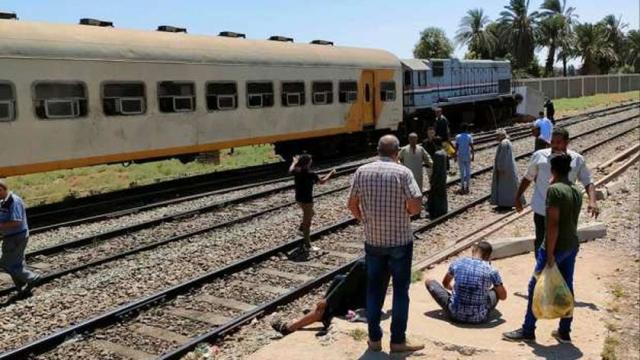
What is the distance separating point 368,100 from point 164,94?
900 centimetres

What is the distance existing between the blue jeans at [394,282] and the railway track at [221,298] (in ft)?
6.77

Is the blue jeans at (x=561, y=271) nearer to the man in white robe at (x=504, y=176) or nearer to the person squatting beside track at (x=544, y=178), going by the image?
the person squatting beside track at (x=544, y=178)

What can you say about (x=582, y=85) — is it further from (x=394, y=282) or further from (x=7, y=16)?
(x=394, y=282)

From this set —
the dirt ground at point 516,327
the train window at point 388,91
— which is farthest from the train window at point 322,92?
the dirt ground at point 516,327

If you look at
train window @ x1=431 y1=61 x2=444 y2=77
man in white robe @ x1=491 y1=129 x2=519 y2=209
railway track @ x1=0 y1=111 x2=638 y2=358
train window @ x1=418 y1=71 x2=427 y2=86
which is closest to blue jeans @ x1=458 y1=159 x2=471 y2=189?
man in white robe @ x1=491 y1=129 x2=519 y2=209

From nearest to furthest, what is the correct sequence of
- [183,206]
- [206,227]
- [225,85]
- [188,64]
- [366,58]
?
[206,227], [183,206], [188,64], [225,85], [366,58]

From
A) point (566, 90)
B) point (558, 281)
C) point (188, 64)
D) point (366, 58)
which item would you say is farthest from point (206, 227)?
point (566, 90)

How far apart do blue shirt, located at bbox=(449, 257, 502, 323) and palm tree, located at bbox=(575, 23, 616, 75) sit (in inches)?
3076

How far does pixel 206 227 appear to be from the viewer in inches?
467

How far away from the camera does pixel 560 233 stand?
19.0ft

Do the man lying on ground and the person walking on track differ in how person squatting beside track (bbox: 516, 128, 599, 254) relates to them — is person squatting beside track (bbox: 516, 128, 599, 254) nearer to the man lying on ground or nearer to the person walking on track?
the man lying on ground

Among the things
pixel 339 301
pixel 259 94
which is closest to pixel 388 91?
pixel 259 94

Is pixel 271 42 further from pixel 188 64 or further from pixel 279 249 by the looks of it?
pixel 279 249

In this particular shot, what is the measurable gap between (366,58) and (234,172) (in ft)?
21.2
